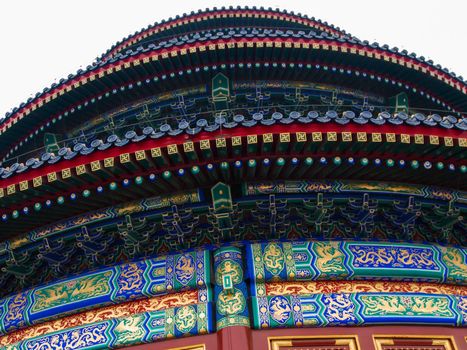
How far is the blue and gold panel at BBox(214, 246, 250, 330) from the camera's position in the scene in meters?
6.16

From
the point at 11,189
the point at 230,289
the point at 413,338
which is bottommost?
the point at 413,338

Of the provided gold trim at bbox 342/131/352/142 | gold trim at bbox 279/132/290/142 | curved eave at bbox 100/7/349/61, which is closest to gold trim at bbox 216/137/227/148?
gold trim at bbox 279/132/290/142

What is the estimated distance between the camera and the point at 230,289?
6.32 meters

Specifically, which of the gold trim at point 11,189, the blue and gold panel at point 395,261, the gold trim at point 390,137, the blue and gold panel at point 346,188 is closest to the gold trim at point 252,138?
the blue and gold panel at point 346,188

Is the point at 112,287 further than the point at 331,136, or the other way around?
the point at 112,287

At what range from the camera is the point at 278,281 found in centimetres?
661

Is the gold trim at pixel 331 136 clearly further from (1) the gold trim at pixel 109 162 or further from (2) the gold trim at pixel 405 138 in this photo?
(1) the gold trim at pixel 109 162

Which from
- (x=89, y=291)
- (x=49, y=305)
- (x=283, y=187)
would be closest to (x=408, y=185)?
(x=283, y=187)

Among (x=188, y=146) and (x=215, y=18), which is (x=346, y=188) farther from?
(x=215, y=18)

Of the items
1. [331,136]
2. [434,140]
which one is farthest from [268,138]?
[434,140]

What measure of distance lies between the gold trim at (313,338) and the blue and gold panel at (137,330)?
32.0 inches

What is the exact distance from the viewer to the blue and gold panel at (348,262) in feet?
21.9

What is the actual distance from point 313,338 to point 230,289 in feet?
3.98

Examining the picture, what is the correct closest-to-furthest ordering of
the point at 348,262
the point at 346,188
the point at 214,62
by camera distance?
1. the point at 348,262
2. the point at 346,188
3. the point at 214,62
